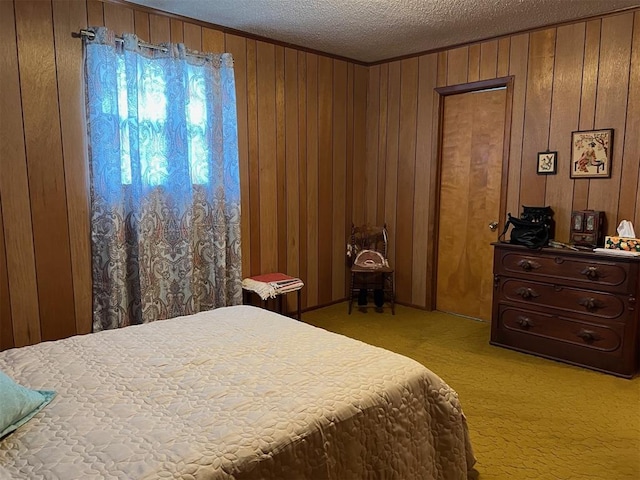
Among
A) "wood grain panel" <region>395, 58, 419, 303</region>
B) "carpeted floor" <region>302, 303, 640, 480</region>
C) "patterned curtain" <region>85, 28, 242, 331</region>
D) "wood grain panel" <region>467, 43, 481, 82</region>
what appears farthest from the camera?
"wood grain panel" <region>395, 58, 419, 303</region>

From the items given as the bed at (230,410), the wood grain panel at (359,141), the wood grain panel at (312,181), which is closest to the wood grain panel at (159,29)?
the wood grain panel at (312,181)

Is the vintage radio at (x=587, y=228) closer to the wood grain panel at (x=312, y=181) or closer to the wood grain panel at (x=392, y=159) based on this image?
the wood grain panel at (x=392, y=159)

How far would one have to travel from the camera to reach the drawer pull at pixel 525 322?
356cm

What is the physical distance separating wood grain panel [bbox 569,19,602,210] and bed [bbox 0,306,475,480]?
8.34 ft

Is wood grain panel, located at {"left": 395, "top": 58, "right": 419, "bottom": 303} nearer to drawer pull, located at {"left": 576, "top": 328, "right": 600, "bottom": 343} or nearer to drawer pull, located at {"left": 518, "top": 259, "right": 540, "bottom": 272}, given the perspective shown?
drawer pull, located at {"left": 518, "top": 259, "right": 540, "bottom": 272}

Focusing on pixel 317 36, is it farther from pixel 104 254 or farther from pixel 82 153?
pixel 104 254

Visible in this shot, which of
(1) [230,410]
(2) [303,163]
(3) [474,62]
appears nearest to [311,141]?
(2) [303,163]

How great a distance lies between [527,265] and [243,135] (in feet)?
8.24

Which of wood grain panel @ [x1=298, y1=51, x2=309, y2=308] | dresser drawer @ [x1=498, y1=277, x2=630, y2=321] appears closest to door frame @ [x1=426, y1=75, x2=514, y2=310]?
dresser drawer @ [x1=498, y1=277, x2=630, y2=321]

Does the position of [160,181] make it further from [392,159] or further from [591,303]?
[591,303]

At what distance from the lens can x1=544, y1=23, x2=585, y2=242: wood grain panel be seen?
12.0ft

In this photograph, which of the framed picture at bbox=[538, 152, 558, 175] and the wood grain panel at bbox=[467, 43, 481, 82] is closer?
the framed picture at bbox=[538, 152, 558, 175]

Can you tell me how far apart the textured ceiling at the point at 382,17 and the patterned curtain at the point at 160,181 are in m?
0.37

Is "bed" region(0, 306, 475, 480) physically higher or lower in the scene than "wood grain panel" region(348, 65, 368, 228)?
lower
